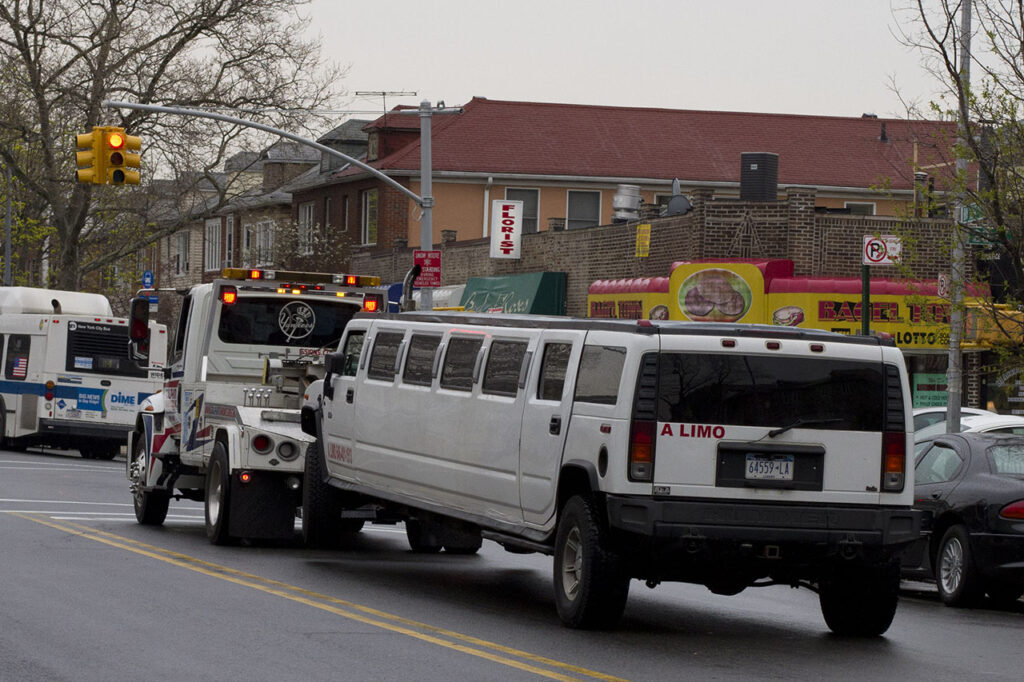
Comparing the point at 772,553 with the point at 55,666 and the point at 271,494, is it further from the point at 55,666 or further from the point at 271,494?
the point at 271,494

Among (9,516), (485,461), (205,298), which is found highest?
(205,298)

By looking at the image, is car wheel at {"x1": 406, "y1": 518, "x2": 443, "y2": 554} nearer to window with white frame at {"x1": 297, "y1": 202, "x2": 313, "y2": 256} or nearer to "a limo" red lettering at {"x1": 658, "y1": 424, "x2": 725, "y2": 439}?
"a limo" red lettering at {"x1": 658, "y1": 424, "x2": 725, "y2": 439}

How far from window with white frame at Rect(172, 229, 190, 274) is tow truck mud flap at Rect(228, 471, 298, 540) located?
2442 inches

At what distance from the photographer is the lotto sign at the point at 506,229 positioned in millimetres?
40125

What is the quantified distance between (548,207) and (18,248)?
92.4ft

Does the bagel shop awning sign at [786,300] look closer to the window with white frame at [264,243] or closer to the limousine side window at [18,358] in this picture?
the limousine side window at [18,358]

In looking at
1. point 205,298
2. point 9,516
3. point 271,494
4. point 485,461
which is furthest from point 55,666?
point 9,516

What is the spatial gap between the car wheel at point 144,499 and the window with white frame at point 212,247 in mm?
52950

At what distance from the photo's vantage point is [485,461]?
39.9 feet

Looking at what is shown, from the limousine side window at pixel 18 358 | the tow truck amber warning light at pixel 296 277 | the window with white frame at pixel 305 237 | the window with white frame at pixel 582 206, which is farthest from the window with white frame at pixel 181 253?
the tow truck amber warning light at pixel 296 277

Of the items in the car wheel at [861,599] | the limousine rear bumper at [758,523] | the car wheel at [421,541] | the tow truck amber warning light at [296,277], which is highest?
the tow truck amber warning light at [296,277]

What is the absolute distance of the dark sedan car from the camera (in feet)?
45.1

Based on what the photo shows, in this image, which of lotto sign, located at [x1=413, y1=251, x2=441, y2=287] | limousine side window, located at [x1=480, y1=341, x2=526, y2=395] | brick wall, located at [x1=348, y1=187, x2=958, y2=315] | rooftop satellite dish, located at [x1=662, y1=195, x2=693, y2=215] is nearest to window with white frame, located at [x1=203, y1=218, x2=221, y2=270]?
rooftop satellite dish, located at [x1=662, y1=195, x2=693, y2=215]

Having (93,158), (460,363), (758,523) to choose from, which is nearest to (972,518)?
(758,523)
